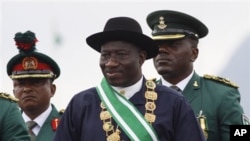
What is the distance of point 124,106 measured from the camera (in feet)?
37.8

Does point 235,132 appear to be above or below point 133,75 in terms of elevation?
below

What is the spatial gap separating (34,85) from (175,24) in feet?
6.54

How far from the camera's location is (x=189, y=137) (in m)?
11.4

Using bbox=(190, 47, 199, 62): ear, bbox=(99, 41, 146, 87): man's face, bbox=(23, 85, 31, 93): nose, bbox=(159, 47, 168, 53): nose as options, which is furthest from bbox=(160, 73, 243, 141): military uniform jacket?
bbox=(99, 41, 146, 87): man's face

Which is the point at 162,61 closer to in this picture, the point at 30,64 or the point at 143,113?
the point at 143,113

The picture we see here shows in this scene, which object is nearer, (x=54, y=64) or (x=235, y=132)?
(x=235, y=132)

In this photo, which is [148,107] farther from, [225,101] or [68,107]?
[225,101]

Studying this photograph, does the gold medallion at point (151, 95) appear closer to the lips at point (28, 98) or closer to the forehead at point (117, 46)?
the forehead at point (117, 46)

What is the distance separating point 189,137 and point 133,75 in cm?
74

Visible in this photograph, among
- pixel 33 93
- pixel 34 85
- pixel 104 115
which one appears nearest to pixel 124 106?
pixel 104 115

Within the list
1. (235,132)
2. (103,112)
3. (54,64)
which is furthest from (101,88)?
(54,64)

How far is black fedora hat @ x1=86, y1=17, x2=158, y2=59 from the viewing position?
11.5 metres

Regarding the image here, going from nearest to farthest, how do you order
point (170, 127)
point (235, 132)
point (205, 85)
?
point (170, 127), point (235, 132), point (205, 85)

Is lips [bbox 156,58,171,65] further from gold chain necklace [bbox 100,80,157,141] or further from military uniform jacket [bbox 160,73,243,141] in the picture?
gold chain necklace [bbox 100,80,157,141]
